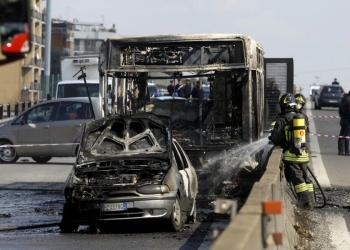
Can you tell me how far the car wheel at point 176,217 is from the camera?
12.4m

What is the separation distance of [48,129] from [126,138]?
10.4m

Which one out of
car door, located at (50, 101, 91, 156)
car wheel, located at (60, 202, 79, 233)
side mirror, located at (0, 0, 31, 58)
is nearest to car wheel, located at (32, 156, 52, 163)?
car door, located at (50, 101, 91, 156)

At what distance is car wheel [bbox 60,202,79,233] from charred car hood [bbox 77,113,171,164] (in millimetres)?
820

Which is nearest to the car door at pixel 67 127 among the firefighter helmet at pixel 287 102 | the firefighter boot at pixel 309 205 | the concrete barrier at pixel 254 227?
the firefighter helmet at pixel 287 102

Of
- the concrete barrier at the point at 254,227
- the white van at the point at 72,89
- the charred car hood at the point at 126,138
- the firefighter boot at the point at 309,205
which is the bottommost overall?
the firefighter boot at the point at 309,205

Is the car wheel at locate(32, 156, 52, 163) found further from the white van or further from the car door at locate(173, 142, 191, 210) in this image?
the car door at locate(173, 142, 191, 210)

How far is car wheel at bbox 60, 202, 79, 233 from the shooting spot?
12.5m

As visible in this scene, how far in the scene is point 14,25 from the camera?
706cm

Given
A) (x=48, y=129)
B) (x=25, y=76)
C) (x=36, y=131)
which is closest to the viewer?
(x=48, y=129)

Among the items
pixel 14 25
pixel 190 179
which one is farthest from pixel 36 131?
pixel 14 25

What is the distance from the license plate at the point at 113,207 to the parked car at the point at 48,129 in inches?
432

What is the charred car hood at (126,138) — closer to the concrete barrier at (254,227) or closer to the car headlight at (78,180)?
the car headlight at (78,180)

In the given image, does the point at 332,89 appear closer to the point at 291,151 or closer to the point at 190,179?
the point at 291,151

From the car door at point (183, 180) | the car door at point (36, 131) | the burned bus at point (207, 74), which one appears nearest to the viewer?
the car door at point (183, 180)
